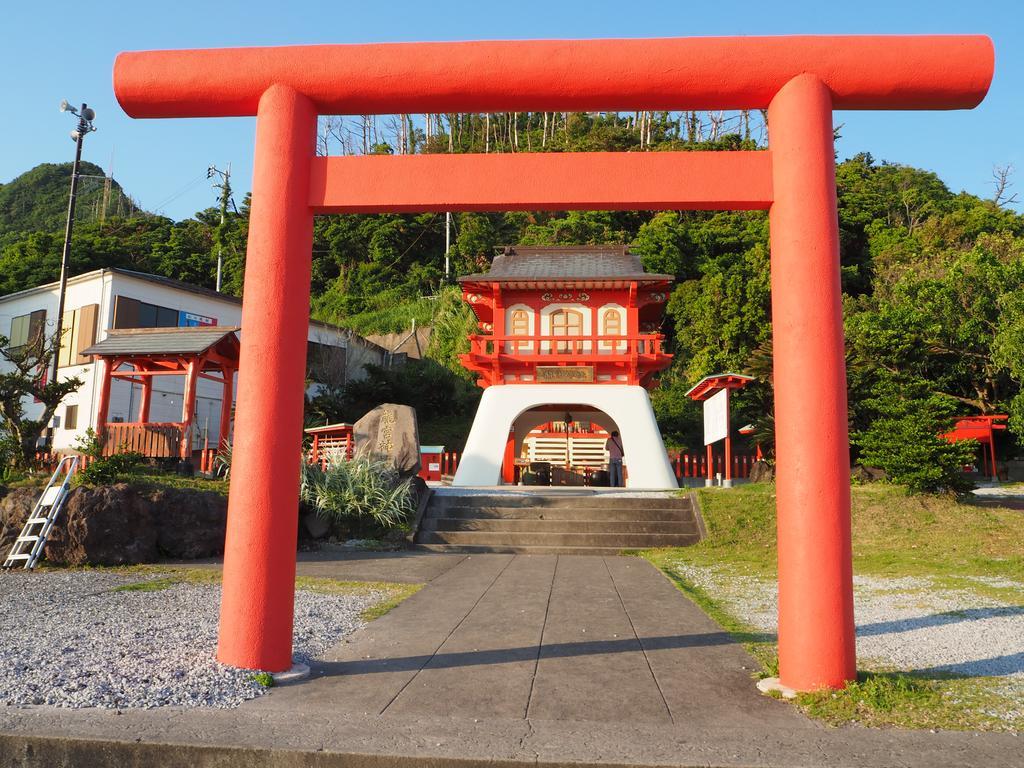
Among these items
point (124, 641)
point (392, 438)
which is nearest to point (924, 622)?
point (124, 641)

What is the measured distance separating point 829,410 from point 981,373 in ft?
67.8

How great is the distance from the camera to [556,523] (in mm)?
12430

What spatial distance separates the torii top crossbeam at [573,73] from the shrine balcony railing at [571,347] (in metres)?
13.2

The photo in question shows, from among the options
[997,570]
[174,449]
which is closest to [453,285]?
[174,449]

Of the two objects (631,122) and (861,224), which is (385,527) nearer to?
(861,224)

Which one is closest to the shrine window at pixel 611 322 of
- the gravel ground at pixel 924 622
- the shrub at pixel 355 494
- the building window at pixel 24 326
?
the shrub at pixel 355 494

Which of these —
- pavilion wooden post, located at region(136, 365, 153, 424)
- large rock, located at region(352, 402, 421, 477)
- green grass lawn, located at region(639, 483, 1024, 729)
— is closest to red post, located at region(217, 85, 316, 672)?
green grass lawn, located at region(639, 483, 1024, 729)

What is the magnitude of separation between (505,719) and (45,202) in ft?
179

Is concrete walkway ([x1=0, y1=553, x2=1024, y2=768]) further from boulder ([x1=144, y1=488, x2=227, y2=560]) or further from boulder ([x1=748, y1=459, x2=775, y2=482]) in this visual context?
boulder ([x1=748, y1=459, x2=775, y2=482])

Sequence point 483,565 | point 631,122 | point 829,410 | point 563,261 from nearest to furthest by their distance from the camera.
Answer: point 829,410, point 483,565, point 563,261, point 631,122

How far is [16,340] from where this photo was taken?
2705 centimetres

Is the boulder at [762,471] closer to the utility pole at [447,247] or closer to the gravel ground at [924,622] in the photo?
the gravel ground at [924,622]

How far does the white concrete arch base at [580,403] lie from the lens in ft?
55.3

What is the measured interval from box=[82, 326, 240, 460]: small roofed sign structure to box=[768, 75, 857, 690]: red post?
46.6 feet
